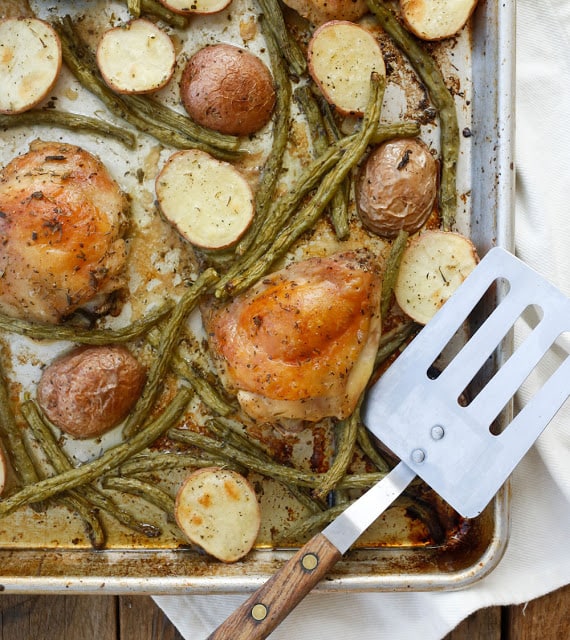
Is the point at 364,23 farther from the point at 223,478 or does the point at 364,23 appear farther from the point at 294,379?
the point at 223,478

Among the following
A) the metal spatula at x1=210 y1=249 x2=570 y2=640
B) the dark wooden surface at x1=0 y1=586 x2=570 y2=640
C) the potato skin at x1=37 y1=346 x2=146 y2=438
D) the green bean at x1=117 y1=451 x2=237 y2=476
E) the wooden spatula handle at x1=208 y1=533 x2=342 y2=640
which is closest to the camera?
the wooden spatula handle at x1=208 y1=533 x2=342 y2=640

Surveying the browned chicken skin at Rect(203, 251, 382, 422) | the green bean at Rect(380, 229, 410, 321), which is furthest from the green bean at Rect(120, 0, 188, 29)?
the green bean at Rect(380, 229, 410, 321)

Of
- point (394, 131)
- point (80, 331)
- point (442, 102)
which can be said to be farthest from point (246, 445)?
point (442, 102)

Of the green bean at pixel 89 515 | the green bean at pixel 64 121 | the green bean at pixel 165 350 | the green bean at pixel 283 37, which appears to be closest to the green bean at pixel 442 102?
the green bean at pixel 283 37

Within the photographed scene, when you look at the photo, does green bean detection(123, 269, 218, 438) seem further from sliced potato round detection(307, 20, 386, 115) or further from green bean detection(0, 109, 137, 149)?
→ sliced potato round detection(307, 20, 386, 115)

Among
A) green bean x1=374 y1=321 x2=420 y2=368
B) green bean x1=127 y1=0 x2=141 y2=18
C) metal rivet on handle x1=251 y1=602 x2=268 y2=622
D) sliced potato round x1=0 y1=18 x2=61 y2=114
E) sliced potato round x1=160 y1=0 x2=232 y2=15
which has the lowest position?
metal rivet on handle x1=251 y1=602 x2=268 y2=622

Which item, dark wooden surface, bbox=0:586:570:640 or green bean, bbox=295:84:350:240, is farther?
dark wooden surface, bbox=0:586:570:640

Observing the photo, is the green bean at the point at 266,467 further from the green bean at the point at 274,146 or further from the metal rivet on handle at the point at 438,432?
the green bean at the point at 274,146

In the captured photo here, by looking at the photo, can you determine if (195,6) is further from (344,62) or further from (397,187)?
(397,187)
